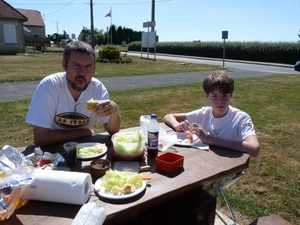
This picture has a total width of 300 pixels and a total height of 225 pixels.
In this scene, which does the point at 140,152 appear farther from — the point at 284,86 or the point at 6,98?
the point at 284,86

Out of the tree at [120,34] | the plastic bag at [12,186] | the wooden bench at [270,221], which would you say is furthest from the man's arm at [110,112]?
the tree at [120,34]

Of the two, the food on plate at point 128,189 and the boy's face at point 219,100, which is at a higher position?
the boy's face at point 219,100

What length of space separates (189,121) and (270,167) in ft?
5.58

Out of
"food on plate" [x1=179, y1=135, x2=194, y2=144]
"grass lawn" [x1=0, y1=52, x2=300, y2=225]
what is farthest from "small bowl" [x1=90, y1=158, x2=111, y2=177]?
"grass lawn" [x1=0, y1=52, x2=300, y2=225]

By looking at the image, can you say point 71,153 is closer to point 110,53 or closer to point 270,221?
point 270,221

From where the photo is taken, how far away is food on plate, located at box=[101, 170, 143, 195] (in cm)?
132

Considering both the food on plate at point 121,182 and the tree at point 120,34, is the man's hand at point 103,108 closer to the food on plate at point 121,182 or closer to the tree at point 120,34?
the food on plate at point 121,182

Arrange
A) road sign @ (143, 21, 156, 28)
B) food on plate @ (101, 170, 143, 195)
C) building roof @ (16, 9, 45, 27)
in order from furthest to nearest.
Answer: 1. building roof @ (16, 9, 45, 27)
2. road sign @ (143, 21, 156, 28)
3. food on plate @ (101, 170, 143, 195)

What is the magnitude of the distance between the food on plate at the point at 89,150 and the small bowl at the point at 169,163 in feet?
1.52

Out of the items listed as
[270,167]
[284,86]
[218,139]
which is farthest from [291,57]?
[218,139]

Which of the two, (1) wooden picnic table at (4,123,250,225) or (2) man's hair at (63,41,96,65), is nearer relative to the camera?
(1) wooden picnic table at (4,123,250,225)

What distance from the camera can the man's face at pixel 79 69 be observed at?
2.12 metres

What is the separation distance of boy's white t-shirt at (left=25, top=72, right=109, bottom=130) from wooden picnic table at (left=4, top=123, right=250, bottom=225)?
0.22 metres

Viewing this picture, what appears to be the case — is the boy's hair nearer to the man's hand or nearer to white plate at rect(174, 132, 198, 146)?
white plate at rect(174, 132, 198, 146)
